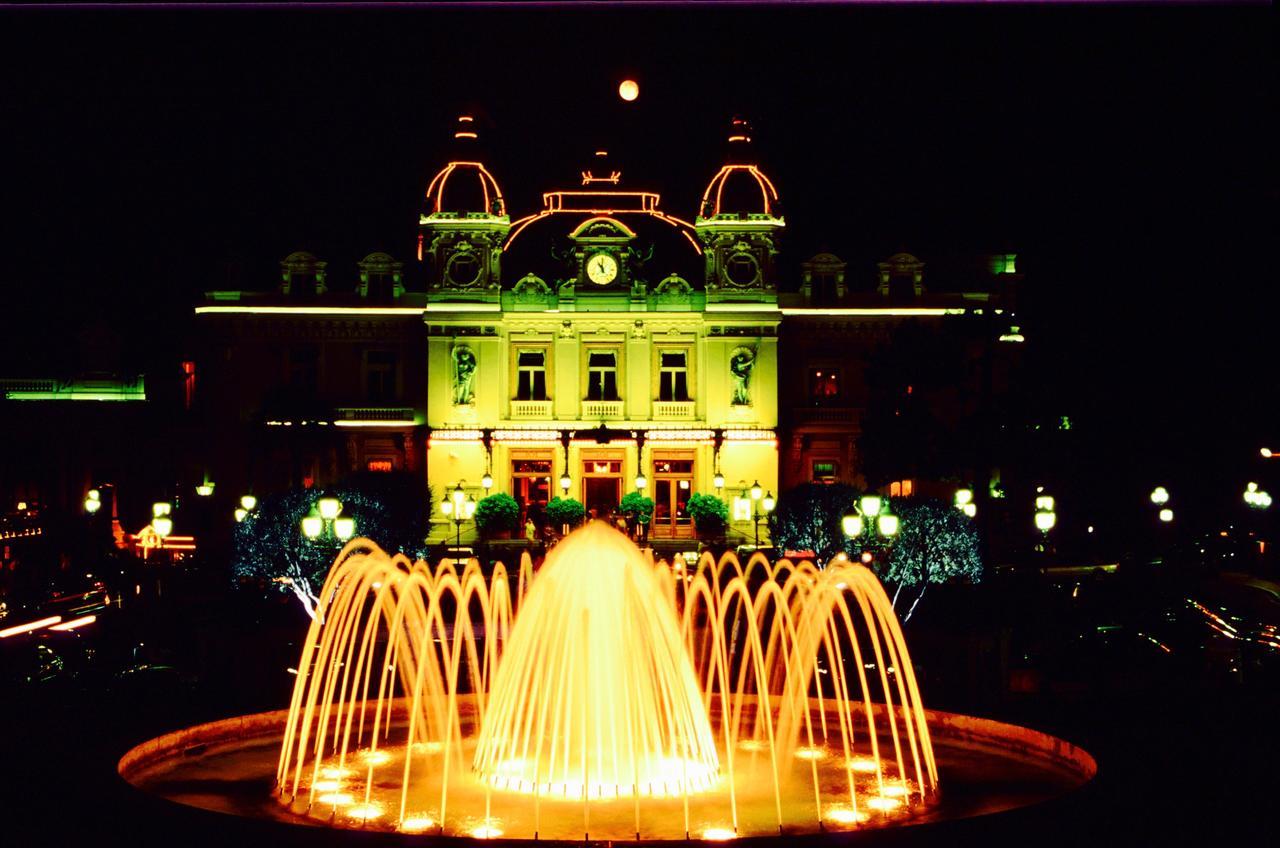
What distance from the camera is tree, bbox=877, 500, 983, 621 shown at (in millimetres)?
29797

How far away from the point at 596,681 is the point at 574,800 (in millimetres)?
1470

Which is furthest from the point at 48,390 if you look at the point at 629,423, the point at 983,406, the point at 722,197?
the point at 983,406

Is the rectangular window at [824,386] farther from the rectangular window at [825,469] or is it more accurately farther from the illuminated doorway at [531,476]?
the illuminated doorway at [531,476]

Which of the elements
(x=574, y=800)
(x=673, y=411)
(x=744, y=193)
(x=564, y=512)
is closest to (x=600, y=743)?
(x=574, y=800)

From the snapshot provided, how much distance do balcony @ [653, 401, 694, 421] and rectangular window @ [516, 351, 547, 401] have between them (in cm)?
394

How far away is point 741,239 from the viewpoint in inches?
2005

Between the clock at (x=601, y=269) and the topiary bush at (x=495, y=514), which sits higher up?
the clock at (x=601, y=269)

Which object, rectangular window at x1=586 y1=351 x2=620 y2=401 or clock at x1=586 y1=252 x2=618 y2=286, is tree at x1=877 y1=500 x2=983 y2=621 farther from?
clock at x1=586 y1=252 x2=618 y2=286

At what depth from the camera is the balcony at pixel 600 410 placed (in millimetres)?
51213

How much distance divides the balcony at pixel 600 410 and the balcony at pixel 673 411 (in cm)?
132

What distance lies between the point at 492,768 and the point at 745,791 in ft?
7.68

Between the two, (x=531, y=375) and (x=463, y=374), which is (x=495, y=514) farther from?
(x=531, y=375)

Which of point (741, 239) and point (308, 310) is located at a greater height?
point (741, 239)

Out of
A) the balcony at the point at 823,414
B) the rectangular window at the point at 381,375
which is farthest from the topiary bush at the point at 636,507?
the rectangular window at the point at 381,375
